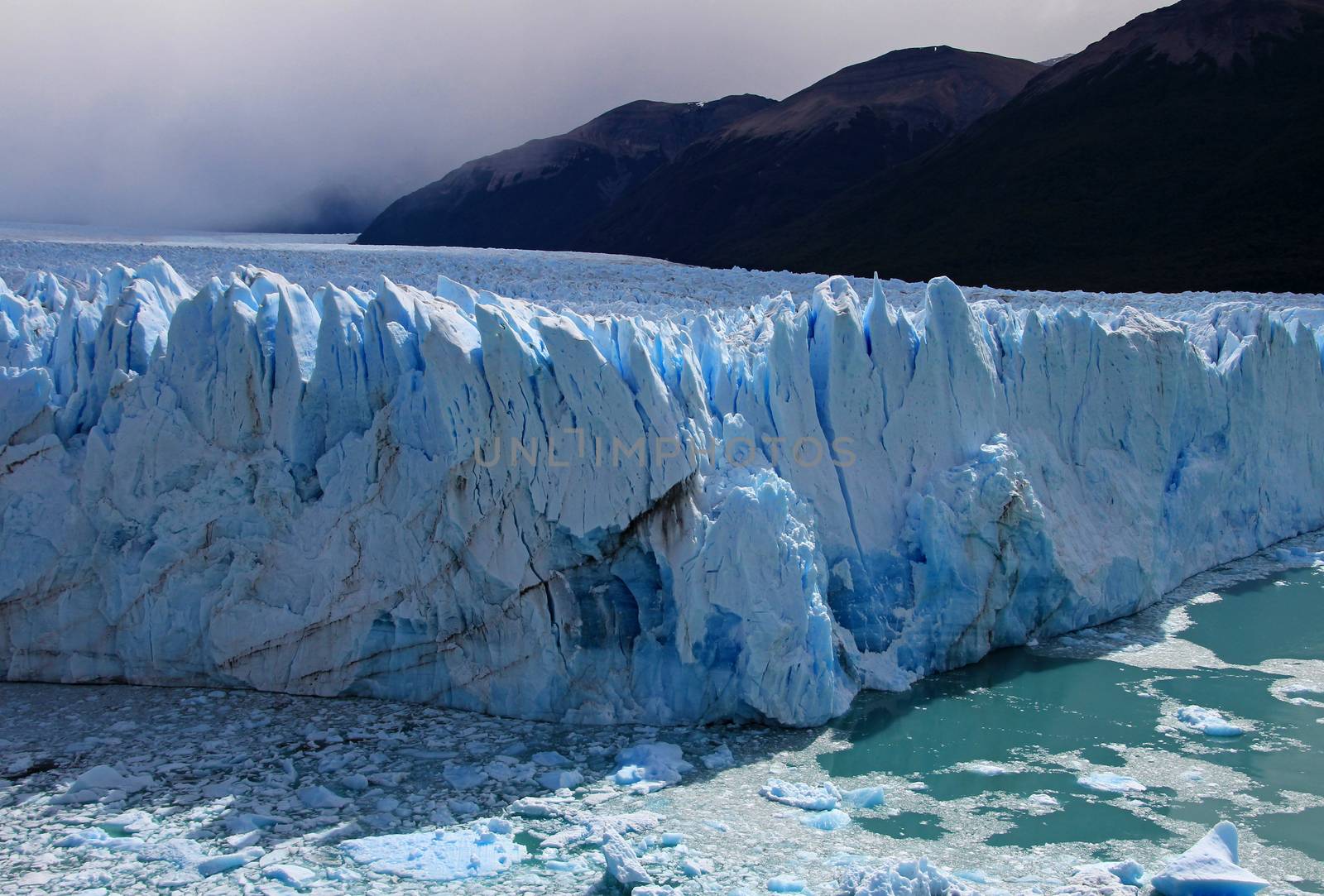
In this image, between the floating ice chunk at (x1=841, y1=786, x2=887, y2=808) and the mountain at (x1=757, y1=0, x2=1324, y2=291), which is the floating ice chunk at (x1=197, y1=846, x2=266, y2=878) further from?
the mountain at (x1=757, y1=0, x2=1324, y2=291)

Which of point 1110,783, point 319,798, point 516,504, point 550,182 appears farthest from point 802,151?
point 319,798

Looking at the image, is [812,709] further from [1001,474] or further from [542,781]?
[1001,474]

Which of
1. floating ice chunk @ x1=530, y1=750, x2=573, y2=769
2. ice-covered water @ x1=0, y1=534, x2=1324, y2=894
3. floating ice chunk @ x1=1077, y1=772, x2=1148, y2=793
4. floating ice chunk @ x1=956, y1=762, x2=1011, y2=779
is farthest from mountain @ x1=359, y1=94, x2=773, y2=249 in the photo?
floating ice chunk @ x1=1077, y1=772, x2=1148, y2=793

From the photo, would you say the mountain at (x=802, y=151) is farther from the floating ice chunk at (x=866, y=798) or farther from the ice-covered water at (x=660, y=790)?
the floating ice chunk at (x=866, y=798)

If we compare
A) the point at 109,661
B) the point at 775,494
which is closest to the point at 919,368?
the point at 775,494

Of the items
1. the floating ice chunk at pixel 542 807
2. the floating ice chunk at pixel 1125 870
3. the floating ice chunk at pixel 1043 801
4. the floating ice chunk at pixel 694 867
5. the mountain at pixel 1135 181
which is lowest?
the floating ice chunk at pixel 1125 870

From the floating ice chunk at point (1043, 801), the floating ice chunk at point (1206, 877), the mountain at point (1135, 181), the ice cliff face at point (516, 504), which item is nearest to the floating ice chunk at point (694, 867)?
Result: the ice cliff face at point (516, 504)
